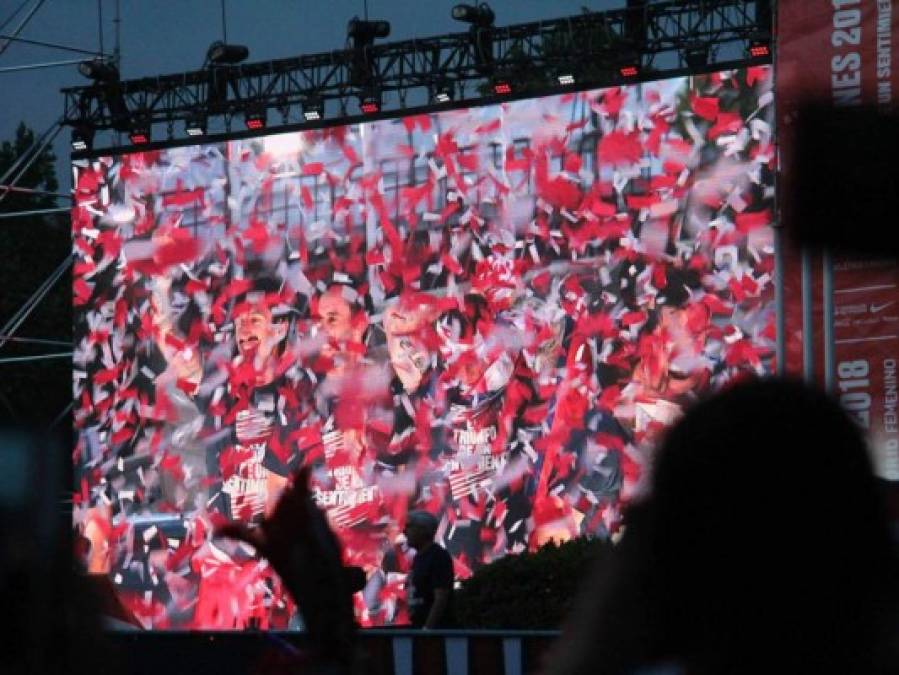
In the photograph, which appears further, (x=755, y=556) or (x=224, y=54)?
(x=224, y=54)

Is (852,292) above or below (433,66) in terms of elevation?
below

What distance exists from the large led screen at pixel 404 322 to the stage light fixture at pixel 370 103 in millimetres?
301

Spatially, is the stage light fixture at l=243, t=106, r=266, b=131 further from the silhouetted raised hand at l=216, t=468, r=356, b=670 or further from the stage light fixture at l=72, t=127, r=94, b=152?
the silhouetted raised hand at l=216, t=468, r=356, b=670

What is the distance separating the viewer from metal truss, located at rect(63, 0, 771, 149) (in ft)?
48.0

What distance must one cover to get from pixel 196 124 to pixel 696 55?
4.95 metres

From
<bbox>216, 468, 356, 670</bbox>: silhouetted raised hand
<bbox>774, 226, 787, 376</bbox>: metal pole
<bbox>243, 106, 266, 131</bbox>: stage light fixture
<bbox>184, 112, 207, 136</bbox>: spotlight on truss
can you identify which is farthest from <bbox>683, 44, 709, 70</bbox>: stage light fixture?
<bbox>216, 468, 356, 670</bbox>: silhouetted raised hand

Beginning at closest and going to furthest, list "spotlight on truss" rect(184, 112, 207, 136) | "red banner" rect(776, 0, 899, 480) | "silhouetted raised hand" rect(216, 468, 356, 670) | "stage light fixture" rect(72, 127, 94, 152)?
"silhouetted raised hand" rect(216, 468, 356, 670)
"red banner" rect(776, 0, 899, 480)
"spotlight on truss" rect(184, 112, 207, 136)
"stage light fixture" rect(72, 127, 94, 152)

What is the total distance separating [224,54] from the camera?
1650 centimetres

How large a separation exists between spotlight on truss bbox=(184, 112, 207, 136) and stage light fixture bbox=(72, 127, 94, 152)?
3.51ft

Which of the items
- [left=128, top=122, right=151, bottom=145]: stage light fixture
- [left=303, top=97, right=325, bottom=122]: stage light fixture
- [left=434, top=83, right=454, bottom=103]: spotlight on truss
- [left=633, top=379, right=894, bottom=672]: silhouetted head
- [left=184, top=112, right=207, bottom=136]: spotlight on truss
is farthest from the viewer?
[left=128, top=122, right=151, bottom=145]: stage light fixture

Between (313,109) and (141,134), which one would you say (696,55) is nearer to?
(313,109)

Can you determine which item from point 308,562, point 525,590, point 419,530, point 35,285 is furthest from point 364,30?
point 35,285

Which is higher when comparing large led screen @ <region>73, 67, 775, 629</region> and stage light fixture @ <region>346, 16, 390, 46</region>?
stage light fixture @ <region>346, 16, 390, 46</region>

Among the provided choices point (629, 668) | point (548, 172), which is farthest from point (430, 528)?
point (629, 668)
